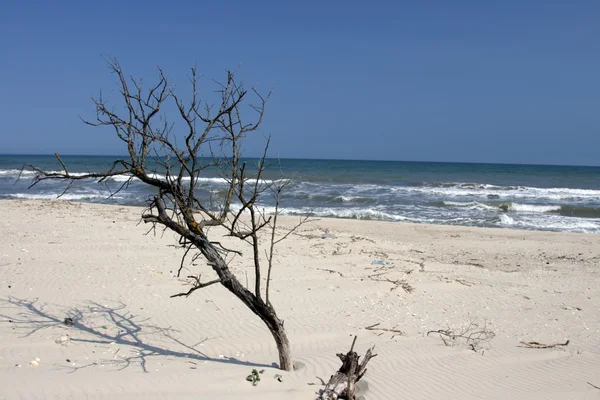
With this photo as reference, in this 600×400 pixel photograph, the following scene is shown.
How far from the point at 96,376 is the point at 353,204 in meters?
19.4

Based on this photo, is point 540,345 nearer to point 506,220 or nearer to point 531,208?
point 506,220

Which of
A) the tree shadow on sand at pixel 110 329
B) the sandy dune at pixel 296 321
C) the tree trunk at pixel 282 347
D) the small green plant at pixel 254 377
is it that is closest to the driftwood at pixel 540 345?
the sandy dune at pixel 296 321

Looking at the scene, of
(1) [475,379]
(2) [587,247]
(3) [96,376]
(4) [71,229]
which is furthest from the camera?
(2) [587,247]

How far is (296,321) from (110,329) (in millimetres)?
2243

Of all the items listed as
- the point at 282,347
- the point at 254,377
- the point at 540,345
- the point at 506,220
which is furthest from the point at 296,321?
the point at 506,220

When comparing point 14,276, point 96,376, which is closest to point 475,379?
point 96,376

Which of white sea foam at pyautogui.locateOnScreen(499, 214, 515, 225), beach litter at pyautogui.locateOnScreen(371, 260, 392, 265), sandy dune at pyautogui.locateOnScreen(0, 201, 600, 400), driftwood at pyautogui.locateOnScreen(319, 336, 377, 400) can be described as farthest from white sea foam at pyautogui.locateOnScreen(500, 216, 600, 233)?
driftwood at pyautogui.locateOnScreen(319, 336, 377, 400)

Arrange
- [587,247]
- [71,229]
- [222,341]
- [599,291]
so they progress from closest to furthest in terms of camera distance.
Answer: [222,341] < [599,291] < [71,229] < [587,247]

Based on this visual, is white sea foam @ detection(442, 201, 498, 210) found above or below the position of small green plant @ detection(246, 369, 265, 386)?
above

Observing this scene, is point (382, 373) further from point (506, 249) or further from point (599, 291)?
point (506, 249)

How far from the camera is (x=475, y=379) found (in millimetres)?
4941

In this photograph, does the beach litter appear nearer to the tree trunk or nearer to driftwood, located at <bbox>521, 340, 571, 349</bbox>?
driftwood, located at <bbox>521, 340, 571, 349</bbox>

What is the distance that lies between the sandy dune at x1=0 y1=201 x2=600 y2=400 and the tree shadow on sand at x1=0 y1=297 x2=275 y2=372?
0.02 m

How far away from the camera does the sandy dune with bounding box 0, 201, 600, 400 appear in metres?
4.45
